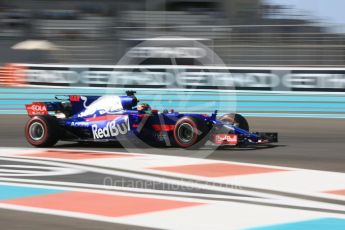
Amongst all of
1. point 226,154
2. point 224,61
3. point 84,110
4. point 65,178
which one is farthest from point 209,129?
point 224,61

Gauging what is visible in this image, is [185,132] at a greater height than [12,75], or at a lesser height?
lesser

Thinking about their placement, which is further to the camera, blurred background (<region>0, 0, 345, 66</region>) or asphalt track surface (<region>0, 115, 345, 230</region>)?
blurred background (<region>0, 0, 345, 66</region>)

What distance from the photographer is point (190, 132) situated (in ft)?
28.1

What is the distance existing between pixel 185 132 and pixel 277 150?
4.28 feet

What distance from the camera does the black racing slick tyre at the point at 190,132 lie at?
846 centimetres

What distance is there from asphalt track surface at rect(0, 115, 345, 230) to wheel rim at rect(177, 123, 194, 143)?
7.7 inches

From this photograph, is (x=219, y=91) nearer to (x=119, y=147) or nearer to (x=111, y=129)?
(x=119, y=147)

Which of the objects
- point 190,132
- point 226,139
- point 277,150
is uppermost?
point 190,132

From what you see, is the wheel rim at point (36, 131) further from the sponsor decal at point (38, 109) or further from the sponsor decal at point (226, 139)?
the sponsor decal at point (226, 139)

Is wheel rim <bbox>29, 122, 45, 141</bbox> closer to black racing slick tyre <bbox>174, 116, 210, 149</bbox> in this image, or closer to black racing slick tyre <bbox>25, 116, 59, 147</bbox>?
black racing slick tyre <bbox>25, 116, 59, 147</bbox>

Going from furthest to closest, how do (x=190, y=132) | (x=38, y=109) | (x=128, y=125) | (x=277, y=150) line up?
1. (x=38, y=109)
2. (x=277, y=150)
3. (x=128, y=125)
4. (x=190, y=132)

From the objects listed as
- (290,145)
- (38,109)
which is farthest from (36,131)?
(290,145)

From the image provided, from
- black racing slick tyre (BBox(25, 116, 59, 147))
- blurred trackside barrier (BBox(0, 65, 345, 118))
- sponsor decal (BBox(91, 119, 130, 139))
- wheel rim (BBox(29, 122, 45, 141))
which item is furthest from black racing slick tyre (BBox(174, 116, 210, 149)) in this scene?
blurred trackside barrier (BBox(0, 65, 345, 118))

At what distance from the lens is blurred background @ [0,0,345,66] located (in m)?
17.9
